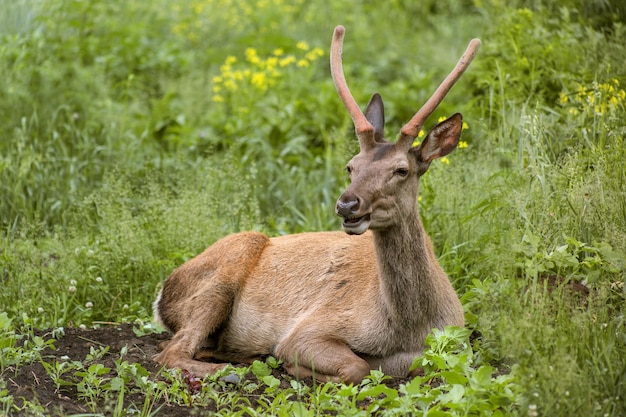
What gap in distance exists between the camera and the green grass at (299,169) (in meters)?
5.34

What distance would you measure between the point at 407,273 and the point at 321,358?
71 centimetres

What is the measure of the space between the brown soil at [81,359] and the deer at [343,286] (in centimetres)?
18

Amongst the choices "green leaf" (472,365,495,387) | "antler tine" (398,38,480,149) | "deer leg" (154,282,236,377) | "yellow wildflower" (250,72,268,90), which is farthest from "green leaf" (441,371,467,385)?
"yellow wildflower" (250,72,268,90)

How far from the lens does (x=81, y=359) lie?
6.05 meters

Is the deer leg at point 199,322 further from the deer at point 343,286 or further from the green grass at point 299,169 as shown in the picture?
the green grass at point 299,169

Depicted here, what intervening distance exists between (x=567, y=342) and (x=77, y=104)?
6639 mm

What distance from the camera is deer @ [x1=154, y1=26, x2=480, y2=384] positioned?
230 inches

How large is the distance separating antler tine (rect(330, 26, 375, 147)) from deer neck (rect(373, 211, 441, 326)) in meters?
0.53

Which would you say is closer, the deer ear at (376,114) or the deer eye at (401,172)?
the deer eye at (401,172)

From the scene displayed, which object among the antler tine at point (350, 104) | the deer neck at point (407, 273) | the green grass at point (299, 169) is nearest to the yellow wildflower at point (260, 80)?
the green grass at point (299, 169)

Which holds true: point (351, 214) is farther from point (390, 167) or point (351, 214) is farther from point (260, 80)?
point (260, 80)

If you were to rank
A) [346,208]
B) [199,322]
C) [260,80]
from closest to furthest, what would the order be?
[346,208]
[199,322]
[260,80]

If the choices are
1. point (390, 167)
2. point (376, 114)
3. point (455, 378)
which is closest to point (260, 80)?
point (376, 114)

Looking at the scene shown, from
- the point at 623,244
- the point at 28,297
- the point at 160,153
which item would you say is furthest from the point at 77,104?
the point at 623,244
